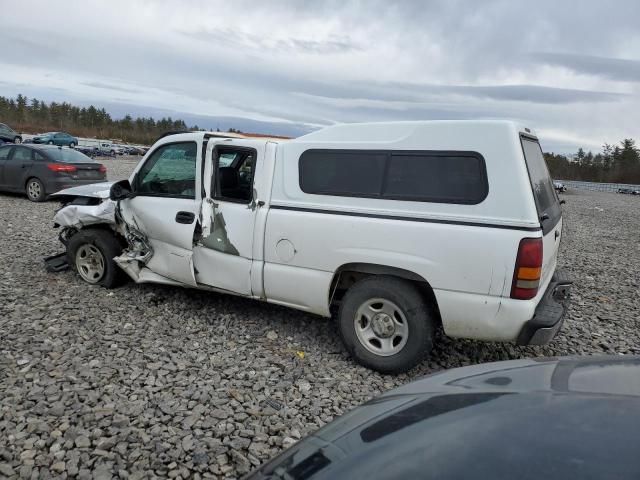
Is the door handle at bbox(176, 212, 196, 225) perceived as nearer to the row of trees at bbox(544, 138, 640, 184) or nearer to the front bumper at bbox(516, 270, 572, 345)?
the front bumper at bbox(516, 270, 572, 345)

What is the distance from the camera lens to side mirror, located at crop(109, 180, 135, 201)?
5363mm

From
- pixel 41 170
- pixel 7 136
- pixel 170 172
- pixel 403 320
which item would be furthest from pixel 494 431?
pixel 7 136

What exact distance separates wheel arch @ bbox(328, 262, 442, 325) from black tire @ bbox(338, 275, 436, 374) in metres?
0.08

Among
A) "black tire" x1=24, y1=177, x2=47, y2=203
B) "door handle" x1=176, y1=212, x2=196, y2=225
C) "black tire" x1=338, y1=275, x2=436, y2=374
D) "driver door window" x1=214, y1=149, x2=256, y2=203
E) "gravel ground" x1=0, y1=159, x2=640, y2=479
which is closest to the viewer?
"gravel ground" x1=0, y1=159, x2=640, y2=479

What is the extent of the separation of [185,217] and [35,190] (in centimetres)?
1034

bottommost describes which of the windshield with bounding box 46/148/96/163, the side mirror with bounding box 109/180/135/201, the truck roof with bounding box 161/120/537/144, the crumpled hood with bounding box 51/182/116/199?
the crumpled hood with bounding box 51/182/116/199

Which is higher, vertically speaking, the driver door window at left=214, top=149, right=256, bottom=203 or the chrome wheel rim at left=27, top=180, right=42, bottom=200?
the driver door window at left=214, top=149, right=256, bottom=203

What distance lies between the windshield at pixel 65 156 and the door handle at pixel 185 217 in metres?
9.95

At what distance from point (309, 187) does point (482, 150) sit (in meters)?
Answer: 1.49

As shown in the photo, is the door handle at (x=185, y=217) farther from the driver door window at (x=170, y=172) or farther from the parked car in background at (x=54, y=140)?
the parked car in background at (x=54, y=140)

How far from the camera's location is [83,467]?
115 inches

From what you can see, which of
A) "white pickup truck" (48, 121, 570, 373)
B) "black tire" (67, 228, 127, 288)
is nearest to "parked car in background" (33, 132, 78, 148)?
"black tire" (67, 228, 127, 288)

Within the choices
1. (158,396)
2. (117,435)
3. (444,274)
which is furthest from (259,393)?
(444,274)

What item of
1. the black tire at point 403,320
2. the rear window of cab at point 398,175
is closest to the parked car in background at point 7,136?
the rear window of cab at point 398,175
